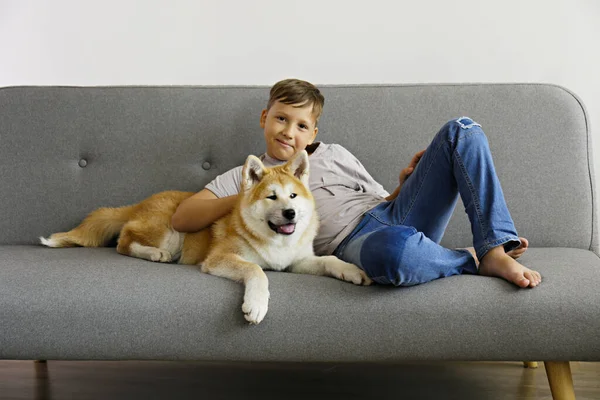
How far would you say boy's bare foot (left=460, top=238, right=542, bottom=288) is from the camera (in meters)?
1.58

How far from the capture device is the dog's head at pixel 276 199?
1851 mm

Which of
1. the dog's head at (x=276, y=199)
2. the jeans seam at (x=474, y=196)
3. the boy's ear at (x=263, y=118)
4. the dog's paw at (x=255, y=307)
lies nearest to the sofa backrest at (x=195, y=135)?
the boy's ear at (x=263, y=118)

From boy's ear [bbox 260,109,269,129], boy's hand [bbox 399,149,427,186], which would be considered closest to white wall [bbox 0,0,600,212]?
boy's ear [bbox 260,109,269,129]

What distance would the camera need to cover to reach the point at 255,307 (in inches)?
60.4

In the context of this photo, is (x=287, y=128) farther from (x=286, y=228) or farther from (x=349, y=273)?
(x=349, y=273)

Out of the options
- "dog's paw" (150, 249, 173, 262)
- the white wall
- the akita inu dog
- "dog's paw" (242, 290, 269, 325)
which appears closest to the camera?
"dog's paw" (242, 290, 269, 325)

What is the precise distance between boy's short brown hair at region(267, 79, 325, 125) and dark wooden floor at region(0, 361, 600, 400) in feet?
3.26

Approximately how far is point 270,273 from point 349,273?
265 mm

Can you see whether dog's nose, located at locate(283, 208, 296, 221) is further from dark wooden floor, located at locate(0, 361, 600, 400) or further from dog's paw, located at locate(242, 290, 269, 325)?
dark wooden floor, located at locate(0, 361, 600, 400)

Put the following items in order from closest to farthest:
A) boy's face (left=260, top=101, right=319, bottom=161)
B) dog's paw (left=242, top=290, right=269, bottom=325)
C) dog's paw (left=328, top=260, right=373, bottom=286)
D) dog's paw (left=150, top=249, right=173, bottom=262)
Answer: dog's paw (left=242, top=290, right=269, bottom=325) → dog's paw (left=328, top=260, right=373, bottom=286) → dog's paw (left=150, top=249, right=173, bottom=262) → boy's face (left=260, top=101, right=319, bottom=161)

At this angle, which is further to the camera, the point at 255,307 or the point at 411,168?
the point at 411,168

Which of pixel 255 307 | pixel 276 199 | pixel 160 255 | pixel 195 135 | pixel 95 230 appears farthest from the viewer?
pixel 195 135

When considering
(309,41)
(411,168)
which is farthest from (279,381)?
(309,41)

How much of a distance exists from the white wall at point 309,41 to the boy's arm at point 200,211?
1.02 metres
